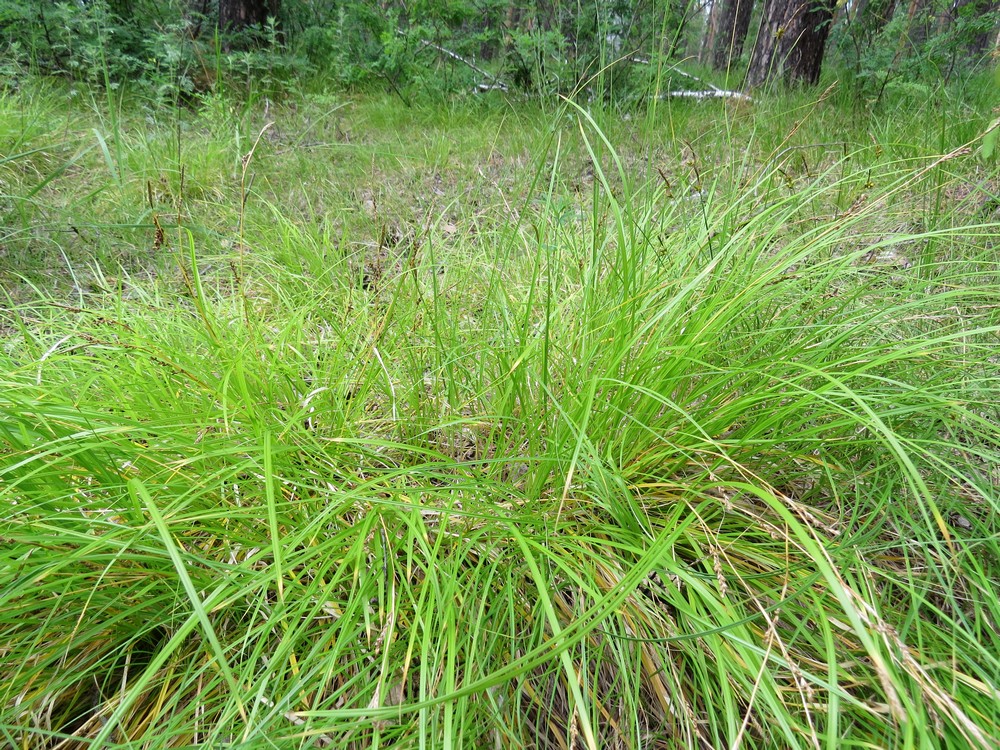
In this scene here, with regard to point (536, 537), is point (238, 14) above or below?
above

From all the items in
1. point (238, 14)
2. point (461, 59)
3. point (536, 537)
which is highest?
point (238, 14)

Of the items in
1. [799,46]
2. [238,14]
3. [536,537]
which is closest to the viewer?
[536,537]

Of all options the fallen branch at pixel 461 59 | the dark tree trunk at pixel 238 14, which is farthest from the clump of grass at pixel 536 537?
the dark tree trunk at pixel 238 14

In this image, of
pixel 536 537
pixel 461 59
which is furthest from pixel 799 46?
pixel 536 537

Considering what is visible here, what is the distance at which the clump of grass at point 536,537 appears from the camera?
35.8 inches

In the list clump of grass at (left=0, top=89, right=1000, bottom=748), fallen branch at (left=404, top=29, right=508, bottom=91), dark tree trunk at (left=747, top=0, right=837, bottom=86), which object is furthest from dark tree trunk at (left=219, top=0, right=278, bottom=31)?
clump of grass at (left=0, top=89, right=1000, bottom=748)

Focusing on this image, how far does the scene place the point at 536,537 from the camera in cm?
108

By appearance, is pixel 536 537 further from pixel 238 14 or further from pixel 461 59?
pixel 238 14

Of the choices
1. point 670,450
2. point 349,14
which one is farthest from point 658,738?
point 349,14

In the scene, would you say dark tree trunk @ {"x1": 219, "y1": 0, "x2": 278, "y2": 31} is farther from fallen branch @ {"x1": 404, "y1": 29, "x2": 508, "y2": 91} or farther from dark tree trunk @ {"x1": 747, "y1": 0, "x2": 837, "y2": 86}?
dark tree trunk @ {"x1": 747, "y1": 0, "x2": 837, "y2": 86}

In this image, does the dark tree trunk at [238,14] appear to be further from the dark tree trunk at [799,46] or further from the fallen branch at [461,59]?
the dark tree trunk at [799,46]

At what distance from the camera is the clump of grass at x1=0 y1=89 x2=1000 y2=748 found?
91 centimetres

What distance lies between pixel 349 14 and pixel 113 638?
6219 millimetres

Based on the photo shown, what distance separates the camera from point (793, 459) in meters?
1.25
